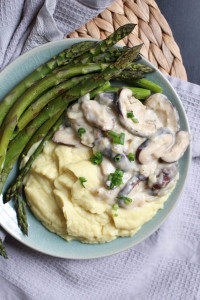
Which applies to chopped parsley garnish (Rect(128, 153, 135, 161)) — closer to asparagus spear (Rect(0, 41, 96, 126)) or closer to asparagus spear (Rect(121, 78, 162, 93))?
asparagus spear (Rect(121, 78, 162, 93))

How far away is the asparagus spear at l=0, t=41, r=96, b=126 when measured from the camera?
4.04 m

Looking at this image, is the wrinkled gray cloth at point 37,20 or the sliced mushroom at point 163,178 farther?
the wrinkled gray cloth at point 37,20

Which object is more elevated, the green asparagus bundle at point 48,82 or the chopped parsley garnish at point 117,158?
the green asparagus bundle at point 48,82

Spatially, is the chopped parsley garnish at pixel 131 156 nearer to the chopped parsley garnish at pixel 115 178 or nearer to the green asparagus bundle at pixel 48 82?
the chopped parsley garnish at pixel 115 178

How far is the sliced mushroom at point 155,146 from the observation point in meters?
3.99

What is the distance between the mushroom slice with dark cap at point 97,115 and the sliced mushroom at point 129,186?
1.90 feet

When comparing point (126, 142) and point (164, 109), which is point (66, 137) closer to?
point (126, 142)

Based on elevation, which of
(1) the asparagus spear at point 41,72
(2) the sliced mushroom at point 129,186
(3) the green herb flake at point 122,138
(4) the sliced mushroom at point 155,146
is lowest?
(2) the sliced mushroom at point 129,186

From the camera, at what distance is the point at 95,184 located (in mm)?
4039

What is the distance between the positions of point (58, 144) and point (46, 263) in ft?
5.24

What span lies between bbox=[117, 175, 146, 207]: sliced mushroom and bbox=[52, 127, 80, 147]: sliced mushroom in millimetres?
670

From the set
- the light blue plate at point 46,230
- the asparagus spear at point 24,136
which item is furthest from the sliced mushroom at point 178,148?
the asparagus spear at point 24,136

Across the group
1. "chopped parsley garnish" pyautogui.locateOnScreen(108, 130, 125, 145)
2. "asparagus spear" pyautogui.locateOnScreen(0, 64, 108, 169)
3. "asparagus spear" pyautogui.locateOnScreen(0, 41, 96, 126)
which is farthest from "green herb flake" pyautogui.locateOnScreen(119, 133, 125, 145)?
"asparagus spear" pyautogui.locateOnScreen(0, 41, 96, 126)

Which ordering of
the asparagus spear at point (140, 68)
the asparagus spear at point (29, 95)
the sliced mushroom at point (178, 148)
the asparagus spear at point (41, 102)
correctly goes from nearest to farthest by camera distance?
the asparagus spear at point (29, 95), the asparagus spear at point (41, 102), the sliced mushroom at point (178, 148), the asparagus spear at point (140, 68)
